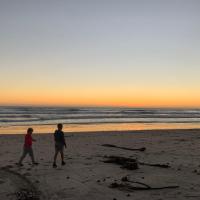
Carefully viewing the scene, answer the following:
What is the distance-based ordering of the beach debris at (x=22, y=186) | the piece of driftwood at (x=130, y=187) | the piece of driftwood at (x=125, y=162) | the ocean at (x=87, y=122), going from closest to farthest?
the beach debris at (x=22, y=186) → the piece of driftwood at (x=130, y=187) → the piece of driftwood at (x=125, y=162) → the ocean at (x=87, y=122)

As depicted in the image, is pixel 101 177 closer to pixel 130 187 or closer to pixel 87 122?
pixel 130 187

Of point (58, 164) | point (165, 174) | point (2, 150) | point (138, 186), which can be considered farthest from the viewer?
point (2, 150)

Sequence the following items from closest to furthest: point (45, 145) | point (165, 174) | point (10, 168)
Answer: point (165, 174) < point (10, 168) < point (45, 145)

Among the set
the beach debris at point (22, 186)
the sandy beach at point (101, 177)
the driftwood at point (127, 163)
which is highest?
the driftwood at point (127, 163)

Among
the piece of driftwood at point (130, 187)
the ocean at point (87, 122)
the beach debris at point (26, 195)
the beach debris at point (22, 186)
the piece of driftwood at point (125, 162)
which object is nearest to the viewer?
the beach debris at point (26, 195)

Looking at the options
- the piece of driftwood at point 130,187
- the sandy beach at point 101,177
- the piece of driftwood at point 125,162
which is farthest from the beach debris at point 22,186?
the piece of driftwood at point 125,162

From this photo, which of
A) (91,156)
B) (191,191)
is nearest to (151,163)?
(91,156)

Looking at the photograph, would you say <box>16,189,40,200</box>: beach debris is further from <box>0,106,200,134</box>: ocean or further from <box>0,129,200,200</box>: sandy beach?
<box>0,106,200,134</box>: ocean

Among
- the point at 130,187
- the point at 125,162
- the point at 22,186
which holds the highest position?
the point at 125,162

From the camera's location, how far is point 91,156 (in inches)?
588

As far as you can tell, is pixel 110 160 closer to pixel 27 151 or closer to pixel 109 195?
pixel 27 151

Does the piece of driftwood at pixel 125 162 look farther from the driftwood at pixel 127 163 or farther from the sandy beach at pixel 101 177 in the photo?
the sandy beach at pixel 101 177

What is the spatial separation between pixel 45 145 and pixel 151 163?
26.7ft

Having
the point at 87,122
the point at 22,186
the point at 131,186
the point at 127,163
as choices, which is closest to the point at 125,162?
the point at 127,163
